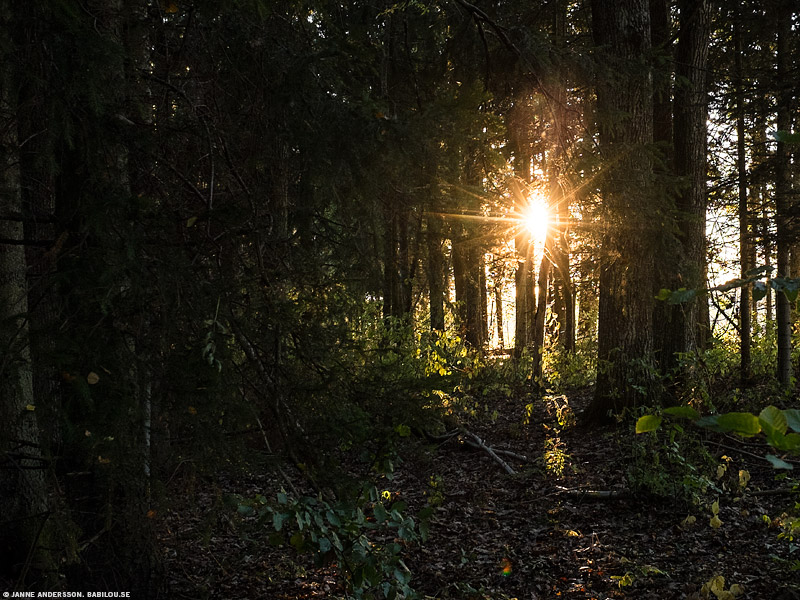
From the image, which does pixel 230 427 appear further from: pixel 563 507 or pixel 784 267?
pixel 784 267

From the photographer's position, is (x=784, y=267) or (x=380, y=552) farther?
(x=784, y=267)

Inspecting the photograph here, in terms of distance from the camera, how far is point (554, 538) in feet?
17.6

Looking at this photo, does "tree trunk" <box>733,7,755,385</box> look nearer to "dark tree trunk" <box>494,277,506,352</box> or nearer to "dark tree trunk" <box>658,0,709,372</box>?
"dark tree trunk" <box>658,0,709,372</box>

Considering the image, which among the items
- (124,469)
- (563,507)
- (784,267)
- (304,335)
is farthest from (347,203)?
(784,267)

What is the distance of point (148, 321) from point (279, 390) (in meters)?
0.82

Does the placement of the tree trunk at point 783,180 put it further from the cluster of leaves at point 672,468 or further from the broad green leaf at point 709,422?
the broad green leaf at point 709,422

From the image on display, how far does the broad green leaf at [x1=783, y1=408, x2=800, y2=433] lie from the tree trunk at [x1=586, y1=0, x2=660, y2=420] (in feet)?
15.6

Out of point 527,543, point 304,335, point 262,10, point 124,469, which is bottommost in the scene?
point 527,543

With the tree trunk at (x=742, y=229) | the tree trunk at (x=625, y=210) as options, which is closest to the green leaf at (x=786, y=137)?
the tree trunk at (x=625, y=210)

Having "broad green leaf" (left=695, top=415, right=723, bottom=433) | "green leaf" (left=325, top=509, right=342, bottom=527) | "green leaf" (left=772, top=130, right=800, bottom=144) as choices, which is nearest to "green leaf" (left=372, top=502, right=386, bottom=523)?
"green leaf" (left=325, top=509, right=342, bottom=527)

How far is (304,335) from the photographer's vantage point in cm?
351

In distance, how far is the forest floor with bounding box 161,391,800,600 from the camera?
435 centimetres

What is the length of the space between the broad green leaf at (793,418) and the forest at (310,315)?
27 mm

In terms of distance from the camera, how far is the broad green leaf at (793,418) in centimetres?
105
